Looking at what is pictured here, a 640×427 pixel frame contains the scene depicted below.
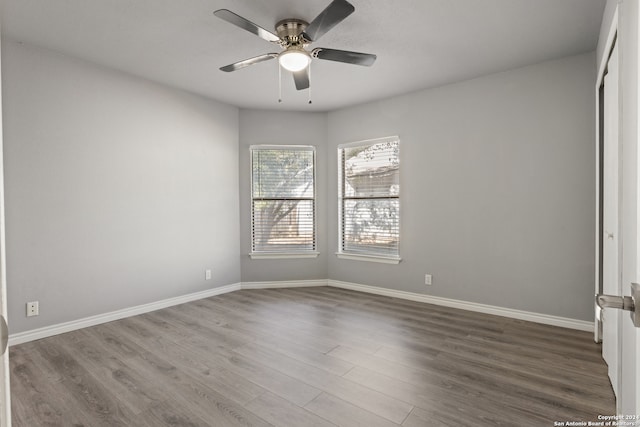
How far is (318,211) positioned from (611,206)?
11.4ft

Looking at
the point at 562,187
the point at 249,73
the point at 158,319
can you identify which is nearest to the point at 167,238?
the point at 158,319

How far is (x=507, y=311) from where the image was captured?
3627 mm

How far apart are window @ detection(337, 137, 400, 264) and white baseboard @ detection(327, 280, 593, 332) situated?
43cm

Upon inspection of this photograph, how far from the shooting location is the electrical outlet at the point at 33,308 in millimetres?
3018

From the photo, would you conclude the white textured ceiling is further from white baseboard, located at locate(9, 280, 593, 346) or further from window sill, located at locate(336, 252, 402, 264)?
white baseboard, located at locate(9, 280, 593, 346)

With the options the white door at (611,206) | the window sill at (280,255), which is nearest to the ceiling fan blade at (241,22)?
the white door at (611,206)

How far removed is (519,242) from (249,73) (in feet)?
11.2

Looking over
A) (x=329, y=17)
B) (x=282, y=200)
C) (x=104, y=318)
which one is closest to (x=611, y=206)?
(x=329, y=17)

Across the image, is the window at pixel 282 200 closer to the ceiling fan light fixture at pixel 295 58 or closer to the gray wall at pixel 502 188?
the gray wall at pixel 502 188

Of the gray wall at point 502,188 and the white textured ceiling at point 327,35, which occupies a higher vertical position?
the white textured ceiling at point 327,35

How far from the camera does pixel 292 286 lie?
5.04 metres

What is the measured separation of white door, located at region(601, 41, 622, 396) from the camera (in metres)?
2.16

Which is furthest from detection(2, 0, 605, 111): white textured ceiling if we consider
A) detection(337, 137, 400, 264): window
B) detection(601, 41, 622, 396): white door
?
detection(337, 137, 400, 264): window

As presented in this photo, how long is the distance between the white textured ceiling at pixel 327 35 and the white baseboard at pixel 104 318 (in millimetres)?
2591
